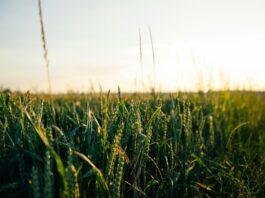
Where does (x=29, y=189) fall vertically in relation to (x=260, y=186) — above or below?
above

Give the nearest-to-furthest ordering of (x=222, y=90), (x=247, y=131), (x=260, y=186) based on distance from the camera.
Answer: (x=260, y=186) < (x=247, y=131) < (x=222, y=90)

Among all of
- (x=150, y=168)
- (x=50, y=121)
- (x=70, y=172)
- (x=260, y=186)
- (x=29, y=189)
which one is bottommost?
(x=260, y=186)

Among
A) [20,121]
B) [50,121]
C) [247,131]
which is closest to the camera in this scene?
[20,121]

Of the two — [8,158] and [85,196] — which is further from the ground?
[8,158]

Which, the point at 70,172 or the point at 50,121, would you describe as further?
the point at 50,121

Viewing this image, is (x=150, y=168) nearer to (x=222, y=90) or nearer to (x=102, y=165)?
(x=102, y=165)

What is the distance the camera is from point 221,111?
4973mm

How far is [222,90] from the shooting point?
246 inches

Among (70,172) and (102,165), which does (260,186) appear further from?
(70,172)

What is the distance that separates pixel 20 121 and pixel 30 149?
0.20m

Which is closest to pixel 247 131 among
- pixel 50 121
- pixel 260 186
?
pixel 260 186

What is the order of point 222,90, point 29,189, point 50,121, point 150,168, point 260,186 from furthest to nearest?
point 222,90, point 260,186, point 150,168, point 50,121, point 29,189

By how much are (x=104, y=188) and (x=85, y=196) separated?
0.13 metres

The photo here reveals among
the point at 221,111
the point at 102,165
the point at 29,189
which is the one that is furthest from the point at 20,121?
the point at 221,111
